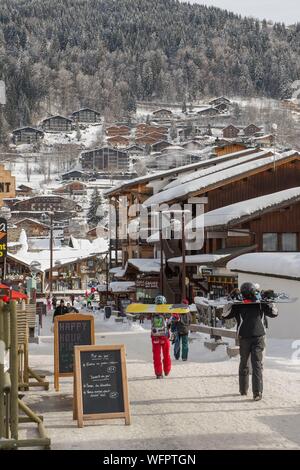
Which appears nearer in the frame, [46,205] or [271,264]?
[271,264]

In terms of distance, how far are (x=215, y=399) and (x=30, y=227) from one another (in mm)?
105575

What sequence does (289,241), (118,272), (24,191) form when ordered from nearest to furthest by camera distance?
(289,241) < (118,272) < (24,191)

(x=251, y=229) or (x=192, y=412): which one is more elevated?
(x=251, y=229)

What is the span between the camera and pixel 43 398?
39.9 ft

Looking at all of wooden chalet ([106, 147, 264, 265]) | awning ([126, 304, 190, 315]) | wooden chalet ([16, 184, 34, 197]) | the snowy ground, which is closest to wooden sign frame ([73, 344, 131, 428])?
the snowy ground

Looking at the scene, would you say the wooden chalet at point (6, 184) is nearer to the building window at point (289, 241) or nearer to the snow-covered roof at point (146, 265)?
the building window at point (289, 241)

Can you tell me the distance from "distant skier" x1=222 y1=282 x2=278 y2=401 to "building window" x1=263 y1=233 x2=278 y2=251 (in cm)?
2210

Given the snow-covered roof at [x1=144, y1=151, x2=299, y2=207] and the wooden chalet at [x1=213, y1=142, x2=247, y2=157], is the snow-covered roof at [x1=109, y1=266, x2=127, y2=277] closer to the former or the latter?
the snow-covered roof at [x1=144, y1=151, x2=299, y2=207]

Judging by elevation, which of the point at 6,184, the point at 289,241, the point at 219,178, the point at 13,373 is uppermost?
the point at 219,178

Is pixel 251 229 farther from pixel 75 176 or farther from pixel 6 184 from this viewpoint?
pixel 75 176

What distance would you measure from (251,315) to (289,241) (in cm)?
2302

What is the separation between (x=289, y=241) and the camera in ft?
111

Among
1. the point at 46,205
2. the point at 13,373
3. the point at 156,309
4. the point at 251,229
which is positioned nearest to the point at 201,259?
the point at 251,229
